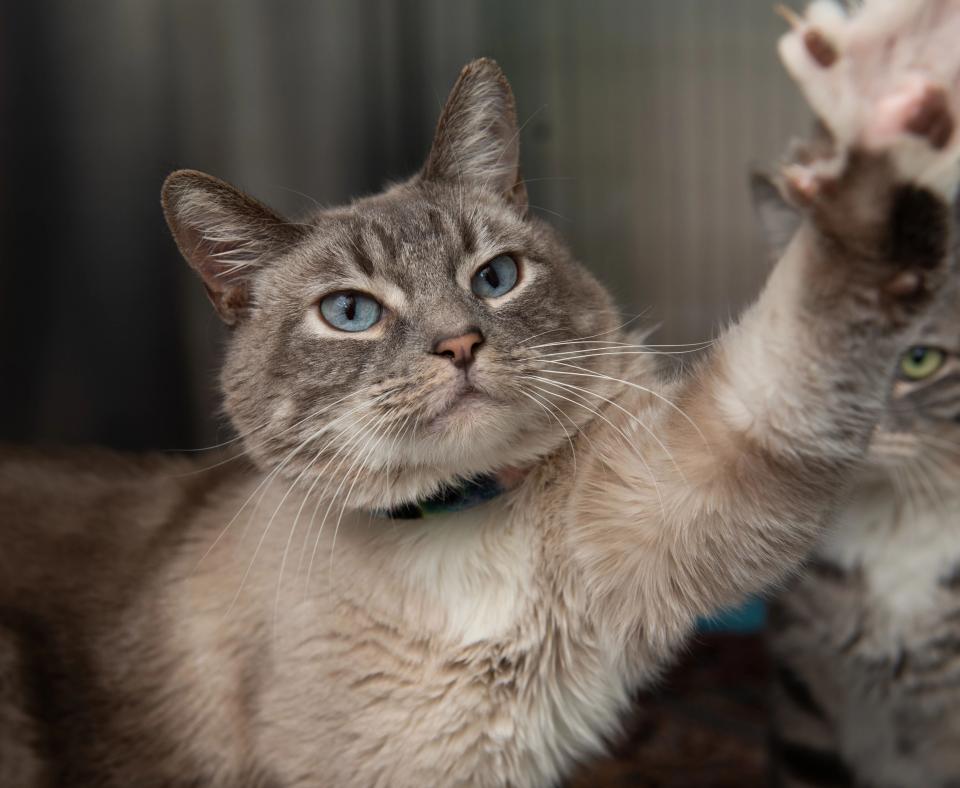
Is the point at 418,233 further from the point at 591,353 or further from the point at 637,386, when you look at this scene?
the point at 637,386

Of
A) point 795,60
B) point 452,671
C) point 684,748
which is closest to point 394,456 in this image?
point 452,671

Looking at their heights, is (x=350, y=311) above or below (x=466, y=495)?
above

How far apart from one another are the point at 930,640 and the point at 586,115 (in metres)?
2.45

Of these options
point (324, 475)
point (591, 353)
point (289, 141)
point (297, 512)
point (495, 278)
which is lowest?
point (297, 512)

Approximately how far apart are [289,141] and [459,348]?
235cm

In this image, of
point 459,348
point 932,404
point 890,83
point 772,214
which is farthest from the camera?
point 772,214

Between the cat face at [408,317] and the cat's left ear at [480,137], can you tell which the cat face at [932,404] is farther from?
the cat's left ear at [480,137]

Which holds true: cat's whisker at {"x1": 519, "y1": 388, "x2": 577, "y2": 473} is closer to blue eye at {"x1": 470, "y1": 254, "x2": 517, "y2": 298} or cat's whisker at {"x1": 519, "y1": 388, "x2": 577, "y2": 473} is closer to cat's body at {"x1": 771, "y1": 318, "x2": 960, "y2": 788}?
blue eye at {"x1": 470, "y1": 254, "x2": 517, "y2": 298}

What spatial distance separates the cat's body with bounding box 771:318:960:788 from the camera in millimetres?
2404

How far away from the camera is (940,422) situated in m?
2.42

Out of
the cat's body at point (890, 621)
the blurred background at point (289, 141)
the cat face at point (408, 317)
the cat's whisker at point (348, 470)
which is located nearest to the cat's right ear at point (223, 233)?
the cat face at point (408, 317)

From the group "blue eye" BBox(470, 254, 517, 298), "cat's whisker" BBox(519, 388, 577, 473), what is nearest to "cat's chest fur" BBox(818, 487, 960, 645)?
"cat's whisker" BBox(519, 388, 577, 473)


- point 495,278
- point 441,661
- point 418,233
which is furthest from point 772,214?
point 441,661

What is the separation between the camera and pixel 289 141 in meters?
3.69
